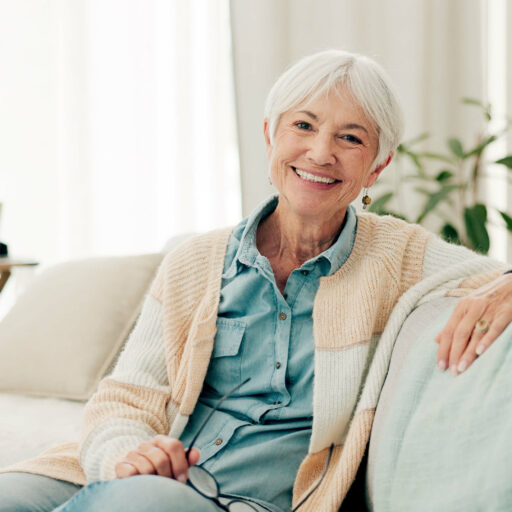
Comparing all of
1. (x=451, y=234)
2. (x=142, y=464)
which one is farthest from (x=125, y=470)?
(x=451, y=234)

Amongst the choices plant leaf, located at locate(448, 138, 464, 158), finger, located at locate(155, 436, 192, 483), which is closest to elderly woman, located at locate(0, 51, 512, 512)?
finger, located at locate(155, 436, 192, 483)

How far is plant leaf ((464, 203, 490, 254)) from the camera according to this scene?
2820 millimetres

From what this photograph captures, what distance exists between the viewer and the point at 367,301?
1255 mm

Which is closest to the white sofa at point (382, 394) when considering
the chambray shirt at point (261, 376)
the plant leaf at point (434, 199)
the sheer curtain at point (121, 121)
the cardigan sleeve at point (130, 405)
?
the chambray shirt at point (261, 376)

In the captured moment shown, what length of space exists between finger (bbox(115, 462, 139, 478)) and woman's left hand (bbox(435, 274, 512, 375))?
0.47 meters

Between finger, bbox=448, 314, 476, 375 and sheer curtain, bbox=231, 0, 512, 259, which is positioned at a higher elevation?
sheer curtain, bbox=231, 0, 512, 259

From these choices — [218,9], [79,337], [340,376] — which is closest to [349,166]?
[340,376]

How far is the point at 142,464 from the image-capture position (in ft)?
3.28

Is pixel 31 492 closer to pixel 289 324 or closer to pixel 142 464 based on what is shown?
pixel 142 464

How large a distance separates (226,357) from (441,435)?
494 mm

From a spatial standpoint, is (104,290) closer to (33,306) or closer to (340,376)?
(33,306)

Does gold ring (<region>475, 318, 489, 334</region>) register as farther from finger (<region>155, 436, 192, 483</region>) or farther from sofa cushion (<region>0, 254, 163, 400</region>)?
sofa cushion (<region>0, 254, 163, 400</region>)

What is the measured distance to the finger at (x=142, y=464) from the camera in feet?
3.26

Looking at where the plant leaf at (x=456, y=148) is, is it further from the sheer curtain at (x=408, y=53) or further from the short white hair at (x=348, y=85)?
the short white hair at (x=348, y=85)
